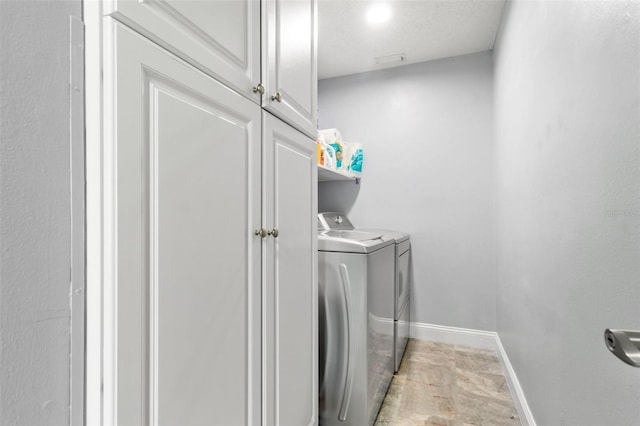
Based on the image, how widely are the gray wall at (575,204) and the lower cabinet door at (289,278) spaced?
902 millimetres

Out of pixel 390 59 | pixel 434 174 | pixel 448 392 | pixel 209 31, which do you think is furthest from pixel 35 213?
pixel 390 59

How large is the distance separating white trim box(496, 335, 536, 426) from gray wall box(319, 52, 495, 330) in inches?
15.8

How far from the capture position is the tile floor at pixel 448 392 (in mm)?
1690

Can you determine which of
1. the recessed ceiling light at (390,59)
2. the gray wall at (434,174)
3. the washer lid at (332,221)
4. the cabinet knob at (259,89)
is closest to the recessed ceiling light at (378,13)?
the recessed ceiling light at (390,59)

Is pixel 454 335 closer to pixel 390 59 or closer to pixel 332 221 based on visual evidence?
pixel 332 221

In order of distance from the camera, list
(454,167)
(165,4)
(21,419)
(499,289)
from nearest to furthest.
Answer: (21,419) → (165,4) → (499,289) → (454,167)

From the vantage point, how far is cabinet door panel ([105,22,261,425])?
1.76 ft

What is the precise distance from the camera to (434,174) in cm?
271

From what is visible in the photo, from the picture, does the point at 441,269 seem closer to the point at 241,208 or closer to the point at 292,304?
the point at 292,304

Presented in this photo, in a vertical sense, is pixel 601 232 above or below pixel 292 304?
above

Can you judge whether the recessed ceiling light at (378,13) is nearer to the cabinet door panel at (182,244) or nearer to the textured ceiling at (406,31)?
the textured ceiling at (406,31)

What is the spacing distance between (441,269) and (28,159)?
2728 millimetres

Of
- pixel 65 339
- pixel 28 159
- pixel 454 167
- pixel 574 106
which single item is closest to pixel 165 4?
pixel 28 159

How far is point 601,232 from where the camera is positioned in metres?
0.83
